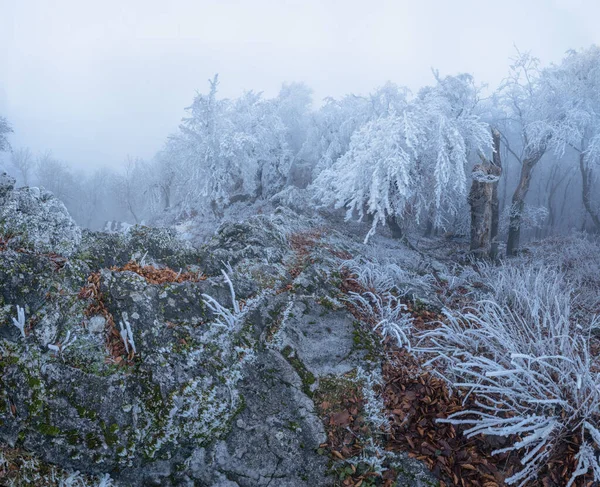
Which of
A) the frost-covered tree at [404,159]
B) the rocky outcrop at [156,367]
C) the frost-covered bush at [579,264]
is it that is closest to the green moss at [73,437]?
the rocky outcrop at [156,367]

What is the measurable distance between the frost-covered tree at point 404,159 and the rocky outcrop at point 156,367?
173 inches

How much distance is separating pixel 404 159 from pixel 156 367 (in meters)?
6.26

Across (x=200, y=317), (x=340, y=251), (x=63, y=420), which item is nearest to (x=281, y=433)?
(x=200, y=317)

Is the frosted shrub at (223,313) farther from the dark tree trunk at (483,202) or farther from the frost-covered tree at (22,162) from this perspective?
the frost-covered tree at (22,162)

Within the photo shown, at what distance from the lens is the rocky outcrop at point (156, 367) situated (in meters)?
1.99

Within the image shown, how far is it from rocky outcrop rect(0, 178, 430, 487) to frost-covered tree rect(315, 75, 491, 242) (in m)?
4.39

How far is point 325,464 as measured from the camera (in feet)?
6.33

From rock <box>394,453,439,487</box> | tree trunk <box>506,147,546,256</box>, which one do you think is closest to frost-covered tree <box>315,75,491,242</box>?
tree trunk <box>506,147,546,256</box>

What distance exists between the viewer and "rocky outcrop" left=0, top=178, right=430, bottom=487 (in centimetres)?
199

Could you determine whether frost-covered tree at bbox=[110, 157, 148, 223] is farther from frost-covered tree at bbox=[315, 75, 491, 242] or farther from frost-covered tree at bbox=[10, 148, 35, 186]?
frost-covered tree at bbox=[315, 75, 491, 242]

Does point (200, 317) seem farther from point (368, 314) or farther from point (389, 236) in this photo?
point (389, 236)

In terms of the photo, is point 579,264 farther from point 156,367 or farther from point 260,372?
point 156,367

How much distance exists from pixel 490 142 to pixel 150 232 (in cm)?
759

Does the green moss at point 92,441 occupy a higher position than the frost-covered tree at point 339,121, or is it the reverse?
the frost-covered tree at point 339,121
